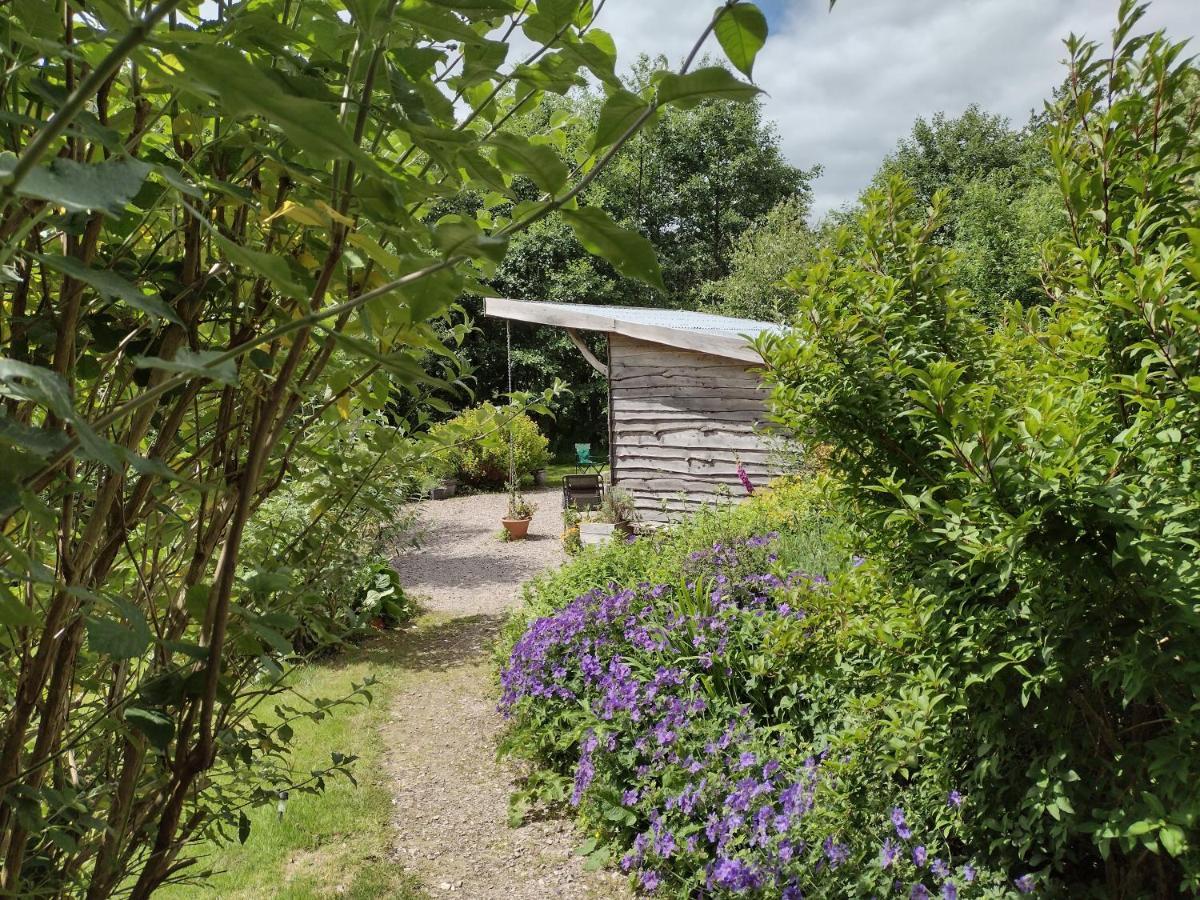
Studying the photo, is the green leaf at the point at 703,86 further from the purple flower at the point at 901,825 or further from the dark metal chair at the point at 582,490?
the dark metal chair at the point at 582,490

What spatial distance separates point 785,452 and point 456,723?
3.94 m

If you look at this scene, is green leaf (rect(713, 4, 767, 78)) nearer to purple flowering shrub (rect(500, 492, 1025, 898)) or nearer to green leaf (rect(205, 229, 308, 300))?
green leaf (rect(205, 229, 308, 300))

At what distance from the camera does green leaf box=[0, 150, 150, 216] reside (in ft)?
0.80

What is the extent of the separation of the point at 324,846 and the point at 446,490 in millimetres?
12629

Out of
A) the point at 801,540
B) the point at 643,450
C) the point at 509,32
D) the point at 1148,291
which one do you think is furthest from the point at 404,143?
the point at 643,450

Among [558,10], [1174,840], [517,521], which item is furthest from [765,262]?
[558,10]

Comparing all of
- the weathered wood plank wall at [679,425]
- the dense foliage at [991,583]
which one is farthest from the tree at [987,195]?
the dense foliage at [991,583]

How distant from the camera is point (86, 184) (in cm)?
27

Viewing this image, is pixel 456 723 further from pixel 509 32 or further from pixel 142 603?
pixel 509 32

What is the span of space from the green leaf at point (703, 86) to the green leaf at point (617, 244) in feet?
0.23

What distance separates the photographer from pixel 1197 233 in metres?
Result: 1.38

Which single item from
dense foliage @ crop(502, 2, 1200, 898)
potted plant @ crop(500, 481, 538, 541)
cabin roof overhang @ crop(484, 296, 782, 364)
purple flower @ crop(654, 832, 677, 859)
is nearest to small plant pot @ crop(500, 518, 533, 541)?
potted plant @ crop(500, 481, 538, 541)

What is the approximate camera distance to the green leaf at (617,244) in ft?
1.46

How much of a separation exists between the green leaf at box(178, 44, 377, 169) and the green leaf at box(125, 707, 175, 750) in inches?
17.7
